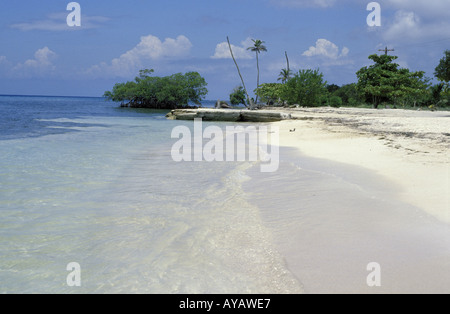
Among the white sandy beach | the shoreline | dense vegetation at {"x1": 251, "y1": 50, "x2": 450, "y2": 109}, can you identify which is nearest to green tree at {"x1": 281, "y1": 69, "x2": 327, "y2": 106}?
dense vegetation at {"x1": 251, "y1": 50, "x2": 450, "y2": 109}

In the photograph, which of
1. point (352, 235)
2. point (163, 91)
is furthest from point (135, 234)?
point (163, 91)

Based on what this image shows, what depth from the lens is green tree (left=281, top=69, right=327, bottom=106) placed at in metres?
43.3

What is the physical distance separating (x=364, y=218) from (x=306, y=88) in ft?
135

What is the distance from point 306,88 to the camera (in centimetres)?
4412

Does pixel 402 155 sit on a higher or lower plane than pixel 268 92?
lower

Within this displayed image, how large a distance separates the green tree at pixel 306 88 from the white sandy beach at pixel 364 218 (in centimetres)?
3508

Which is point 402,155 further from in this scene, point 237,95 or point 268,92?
point 237,95

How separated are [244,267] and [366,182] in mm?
4179

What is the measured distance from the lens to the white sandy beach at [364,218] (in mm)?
3289

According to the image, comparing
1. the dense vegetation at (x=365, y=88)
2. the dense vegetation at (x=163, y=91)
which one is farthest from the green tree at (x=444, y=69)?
the dense vegetation at (x=163, y=91)

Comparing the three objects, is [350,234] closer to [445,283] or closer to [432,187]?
[445,283]

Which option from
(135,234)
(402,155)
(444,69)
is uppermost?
(444,69)

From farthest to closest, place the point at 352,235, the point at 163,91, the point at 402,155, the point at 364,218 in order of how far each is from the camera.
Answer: the point at 163,91
the point at 402,155
the point at 364,218
the point at 352,235

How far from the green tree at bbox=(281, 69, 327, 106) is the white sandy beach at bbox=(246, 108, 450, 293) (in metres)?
35.1
